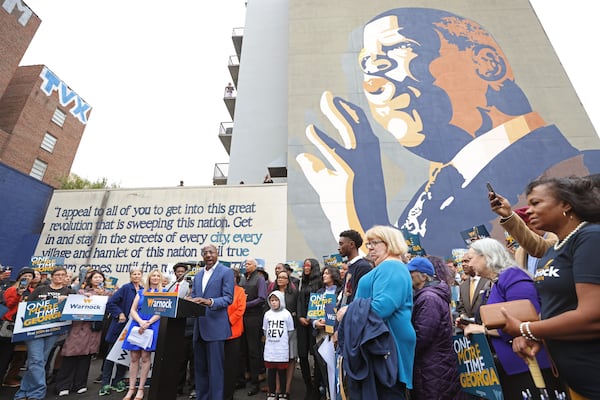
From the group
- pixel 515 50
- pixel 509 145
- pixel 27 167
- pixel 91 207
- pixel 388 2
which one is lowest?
pixel 91 207

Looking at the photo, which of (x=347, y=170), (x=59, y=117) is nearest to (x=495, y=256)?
(x=347, y=170)

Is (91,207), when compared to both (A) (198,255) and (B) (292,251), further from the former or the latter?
(B) (292,251)

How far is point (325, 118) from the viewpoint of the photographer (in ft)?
45.8

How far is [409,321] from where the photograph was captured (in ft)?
7.24

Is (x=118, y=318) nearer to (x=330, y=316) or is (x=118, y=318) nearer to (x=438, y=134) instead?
(x=330, y=316)

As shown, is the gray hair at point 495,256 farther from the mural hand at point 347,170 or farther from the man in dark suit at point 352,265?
the mural hand at point 347,170

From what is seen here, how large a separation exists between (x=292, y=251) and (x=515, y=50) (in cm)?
1494

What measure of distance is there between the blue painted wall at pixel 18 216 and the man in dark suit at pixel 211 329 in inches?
461

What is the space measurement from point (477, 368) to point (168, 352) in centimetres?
279

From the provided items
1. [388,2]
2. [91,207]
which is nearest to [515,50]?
[388,2]

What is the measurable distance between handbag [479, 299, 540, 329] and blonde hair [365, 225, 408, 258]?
2.79 feet

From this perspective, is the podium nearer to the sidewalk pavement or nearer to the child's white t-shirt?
the child's white t-shirt

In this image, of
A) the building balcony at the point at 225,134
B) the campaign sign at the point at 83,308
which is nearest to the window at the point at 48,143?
the building balcony at the point at 225,134

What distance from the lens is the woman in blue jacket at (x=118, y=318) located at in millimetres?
4918
